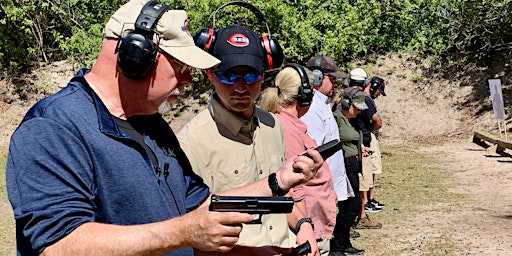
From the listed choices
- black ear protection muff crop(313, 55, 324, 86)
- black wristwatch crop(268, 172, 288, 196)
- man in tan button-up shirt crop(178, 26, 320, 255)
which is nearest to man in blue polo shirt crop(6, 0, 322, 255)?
black wristwatch crop(268, 172, 288, 196)

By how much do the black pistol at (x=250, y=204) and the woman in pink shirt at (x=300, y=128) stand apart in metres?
1.63

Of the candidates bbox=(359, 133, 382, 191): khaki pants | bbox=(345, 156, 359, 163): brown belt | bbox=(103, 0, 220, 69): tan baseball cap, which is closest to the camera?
bbox=(103, 0, 220, 69): tan baseball cap

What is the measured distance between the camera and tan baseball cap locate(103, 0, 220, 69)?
2055 mm

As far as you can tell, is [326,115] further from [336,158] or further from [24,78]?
[24,78]

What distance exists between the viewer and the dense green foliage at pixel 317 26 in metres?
21.2

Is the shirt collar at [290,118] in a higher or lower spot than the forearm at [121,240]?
lower

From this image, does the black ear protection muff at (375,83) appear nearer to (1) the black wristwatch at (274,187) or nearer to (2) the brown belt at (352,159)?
(2) the brown belt at (352,159)

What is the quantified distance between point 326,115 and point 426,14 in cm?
1906

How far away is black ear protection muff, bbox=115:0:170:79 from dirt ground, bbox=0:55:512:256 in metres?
6.72

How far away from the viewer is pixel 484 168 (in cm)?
1394

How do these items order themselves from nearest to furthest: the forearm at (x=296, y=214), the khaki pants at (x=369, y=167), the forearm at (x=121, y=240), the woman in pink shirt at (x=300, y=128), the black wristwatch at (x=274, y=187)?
the forearm at (x=121, y=240)
the black wristwatch at (x=274, y=187)
the forearm at (x=296, y=214)
the woman in pink shirt at (x=300, y=128)
the khaki pants at (x=369, y=167)

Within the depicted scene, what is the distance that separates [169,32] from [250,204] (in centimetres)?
56

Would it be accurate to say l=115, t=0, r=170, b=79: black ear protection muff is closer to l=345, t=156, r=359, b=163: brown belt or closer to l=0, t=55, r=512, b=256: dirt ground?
l=345, t=156, r=359, b=163: brown belt

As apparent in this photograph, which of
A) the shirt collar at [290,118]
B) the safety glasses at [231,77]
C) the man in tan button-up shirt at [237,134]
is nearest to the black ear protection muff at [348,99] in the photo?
the shirt collar at [290,118]
